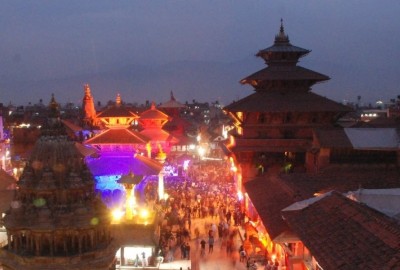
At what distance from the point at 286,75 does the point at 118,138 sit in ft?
38.7

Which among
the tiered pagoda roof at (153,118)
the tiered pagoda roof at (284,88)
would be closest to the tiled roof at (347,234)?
the tiered pagoda roof at (284,88)

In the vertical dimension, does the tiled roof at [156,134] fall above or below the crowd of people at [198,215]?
above

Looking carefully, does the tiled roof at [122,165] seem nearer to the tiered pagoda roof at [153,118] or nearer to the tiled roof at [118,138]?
the tiled roof at [118,138]

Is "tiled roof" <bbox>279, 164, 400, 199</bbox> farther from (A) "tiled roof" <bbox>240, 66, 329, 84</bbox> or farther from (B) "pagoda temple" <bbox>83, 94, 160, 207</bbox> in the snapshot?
(B) "pagoda temple" <bbox>83, 94, 160, 207</bbox>

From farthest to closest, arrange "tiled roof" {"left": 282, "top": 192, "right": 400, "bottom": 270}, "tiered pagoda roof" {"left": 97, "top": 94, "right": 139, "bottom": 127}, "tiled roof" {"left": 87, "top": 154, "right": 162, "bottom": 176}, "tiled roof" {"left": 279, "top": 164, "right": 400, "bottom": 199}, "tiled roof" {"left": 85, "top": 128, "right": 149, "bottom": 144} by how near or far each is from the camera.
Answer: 1. "tiered pagoda roof" {"left": 97, "top": 94, "right": 139, "bottom": 127}
2. "tiled roof" {"left": 85, "top": 128, "right": 149, "bottom": 144}
3. "tiled roof" {"left": 87, "top": 154, "right": 162, "bottom": 176}
4. "tiled roof" {"left": 279, "top": 164, "right": 400, "bottom": 199}
5. "tiled roof" {"left": 282, "top": 192, "right": 400, "bottom": 270}

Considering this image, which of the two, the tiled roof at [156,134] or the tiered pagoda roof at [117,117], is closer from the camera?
the tiered pagoda roof at [117,117]

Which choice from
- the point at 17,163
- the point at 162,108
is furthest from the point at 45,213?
the point at 162,108

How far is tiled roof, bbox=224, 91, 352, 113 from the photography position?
28.4m

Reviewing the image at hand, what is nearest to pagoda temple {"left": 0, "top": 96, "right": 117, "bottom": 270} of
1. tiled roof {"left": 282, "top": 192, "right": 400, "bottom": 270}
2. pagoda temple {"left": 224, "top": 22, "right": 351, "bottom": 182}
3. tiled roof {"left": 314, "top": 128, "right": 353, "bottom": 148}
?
tiled roof {"left": 282, "top": 192, "right": 400, "bottom": 270}

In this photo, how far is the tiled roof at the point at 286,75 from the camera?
30.0 metres

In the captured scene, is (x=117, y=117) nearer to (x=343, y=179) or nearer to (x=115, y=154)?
(x=115, y=154)

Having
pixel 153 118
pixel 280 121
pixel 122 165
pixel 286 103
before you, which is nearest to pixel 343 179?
pixel 280 121

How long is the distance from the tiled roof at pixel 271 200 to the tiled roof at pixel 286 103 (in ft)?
16.3

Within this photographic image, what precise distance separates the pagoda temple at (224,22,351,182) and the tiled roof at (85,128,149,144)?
6.94 metres
